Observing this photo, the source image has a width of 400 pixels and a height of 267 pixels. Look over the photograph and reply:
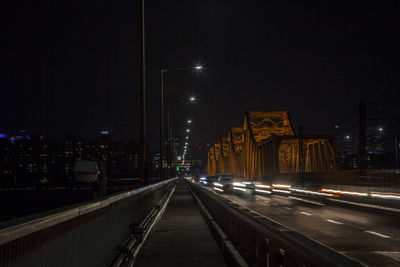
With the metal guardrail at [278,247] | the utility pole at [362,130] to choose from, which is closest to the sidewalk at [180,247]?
the metal guardrail at [278,247]

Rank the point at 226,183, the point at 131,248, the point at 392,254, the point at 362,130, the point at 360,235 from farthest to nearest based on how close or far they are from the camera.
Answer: the point at 226,183, the point at 362,130, the point at 360,235, the point at 392,254, the point at 131,248

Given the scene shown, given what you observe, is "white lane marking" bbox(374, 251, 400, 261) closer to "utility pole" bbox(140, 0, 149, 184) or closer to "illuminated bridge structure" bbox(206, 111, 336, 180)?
"utility pole" bbox(140, 0, 149, 184)

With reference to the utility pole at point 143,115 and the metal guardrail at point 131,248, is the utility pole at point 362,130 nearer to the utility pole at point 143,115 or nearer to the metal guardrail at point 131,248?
the utility pole at point 143,115

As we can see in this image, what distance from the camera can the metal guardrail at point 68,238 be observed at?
3685 mm

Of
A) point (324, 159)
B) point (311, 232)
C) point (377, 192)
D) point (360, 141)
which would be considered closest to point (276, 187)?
point (360, 141)

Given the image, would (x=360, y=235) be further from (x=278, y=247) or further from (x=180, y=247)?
(x=278, y=247)

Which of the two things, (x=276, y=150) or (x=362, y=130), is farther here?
(x=276, y=150)

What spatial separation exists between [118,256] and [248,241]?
Answer: 7.62 feet

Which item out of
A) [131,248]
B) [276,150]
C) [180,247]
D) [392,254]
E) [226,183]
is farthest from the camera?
[276,150]

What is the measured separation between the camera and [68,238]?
5.20 meters

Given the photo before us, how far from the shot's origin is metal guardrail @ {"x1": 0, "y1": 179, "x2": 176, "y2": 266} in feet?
12.1

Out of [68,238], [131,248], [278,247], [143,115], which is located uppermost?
[143,115]

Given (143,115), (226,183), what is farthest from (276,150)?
(143,115)

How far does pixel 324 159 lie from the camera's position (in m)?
79.1
